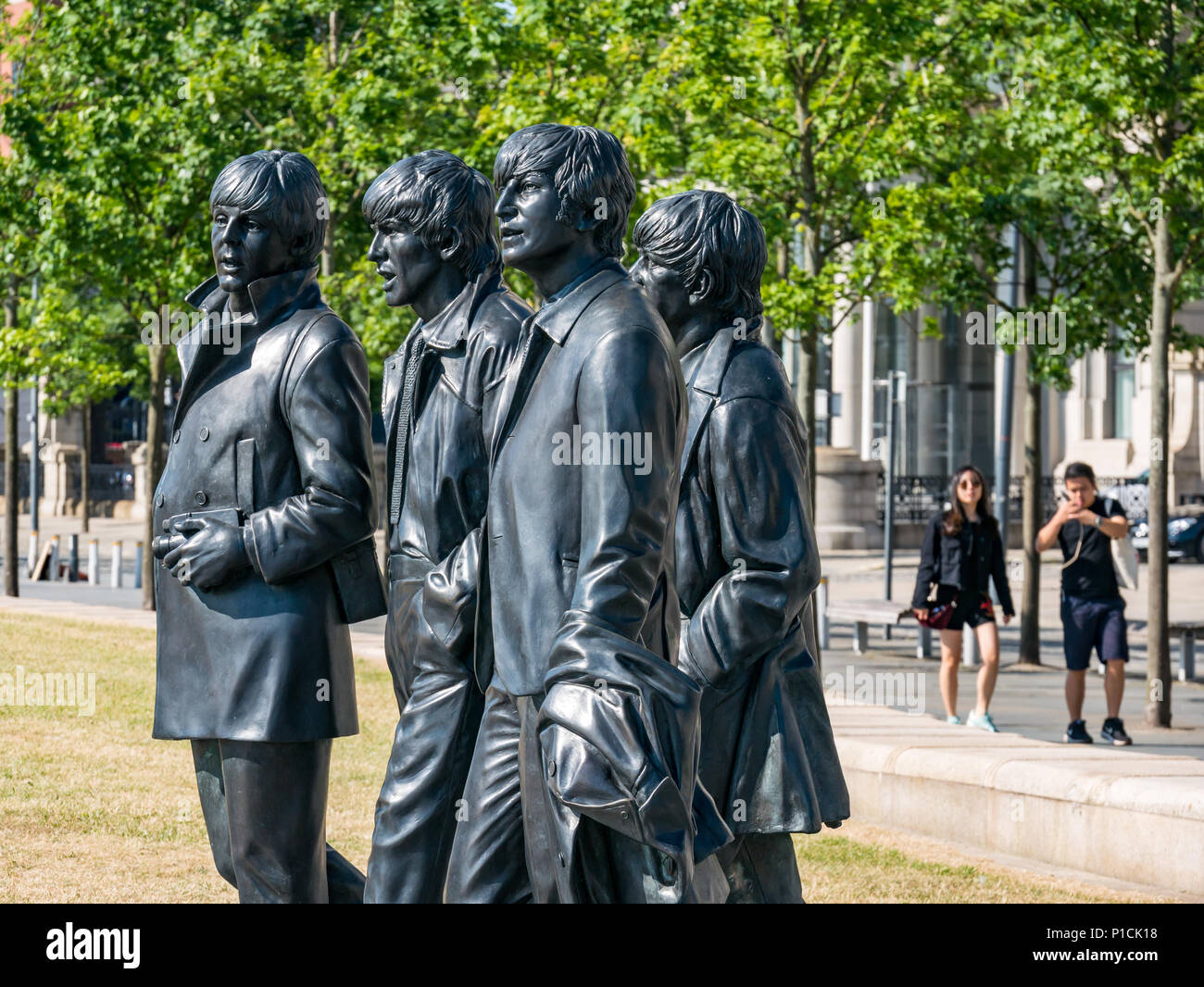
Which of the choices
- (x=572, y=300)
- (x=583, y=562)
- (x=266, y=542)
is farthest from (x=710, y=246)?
(x=583, y=562)

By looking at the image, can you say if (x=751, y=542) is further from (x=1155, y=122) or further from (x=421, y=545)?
(x=1155, y=122)

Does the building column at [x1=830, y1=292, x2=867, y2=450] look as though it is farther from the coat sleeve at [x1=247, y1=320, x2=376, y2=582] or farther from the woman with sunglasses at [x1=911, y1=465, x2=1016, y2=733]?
the coat sleeve at [x1=247, y1=320, x2=376, y2=582]

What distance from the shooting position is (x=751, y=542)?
16.8ft

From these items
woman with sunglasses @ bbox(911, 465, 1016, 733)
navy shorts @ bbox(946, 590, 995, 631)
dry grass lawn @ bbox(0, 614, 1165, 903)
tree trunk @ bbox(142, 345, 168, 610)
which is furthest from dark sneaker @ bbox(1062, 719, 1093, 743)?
tree trunk @ bbox(142, 345, 168, 610)

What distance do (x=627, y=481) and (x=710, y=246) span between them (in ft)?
5.13

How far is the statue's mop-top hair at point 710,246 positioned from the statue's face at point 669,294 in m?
0.02

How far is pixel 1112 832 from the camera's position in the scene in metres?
7.98

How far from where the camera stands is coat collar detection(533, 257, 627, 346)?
165 inches

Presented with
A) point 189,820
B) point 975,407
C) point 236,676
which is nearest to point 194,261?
point 189,820

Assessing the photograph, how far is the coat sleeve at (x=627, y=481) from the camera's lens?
12.8 ft

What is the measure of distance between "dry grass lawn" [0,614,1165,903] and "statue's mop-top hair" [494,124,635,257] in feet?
13.3

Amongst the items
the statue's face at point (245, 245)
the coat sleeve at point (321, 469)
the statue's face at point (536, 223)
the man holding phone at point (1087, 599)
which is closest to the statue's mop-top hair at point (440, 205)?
the statue's face at point (245, 245)
